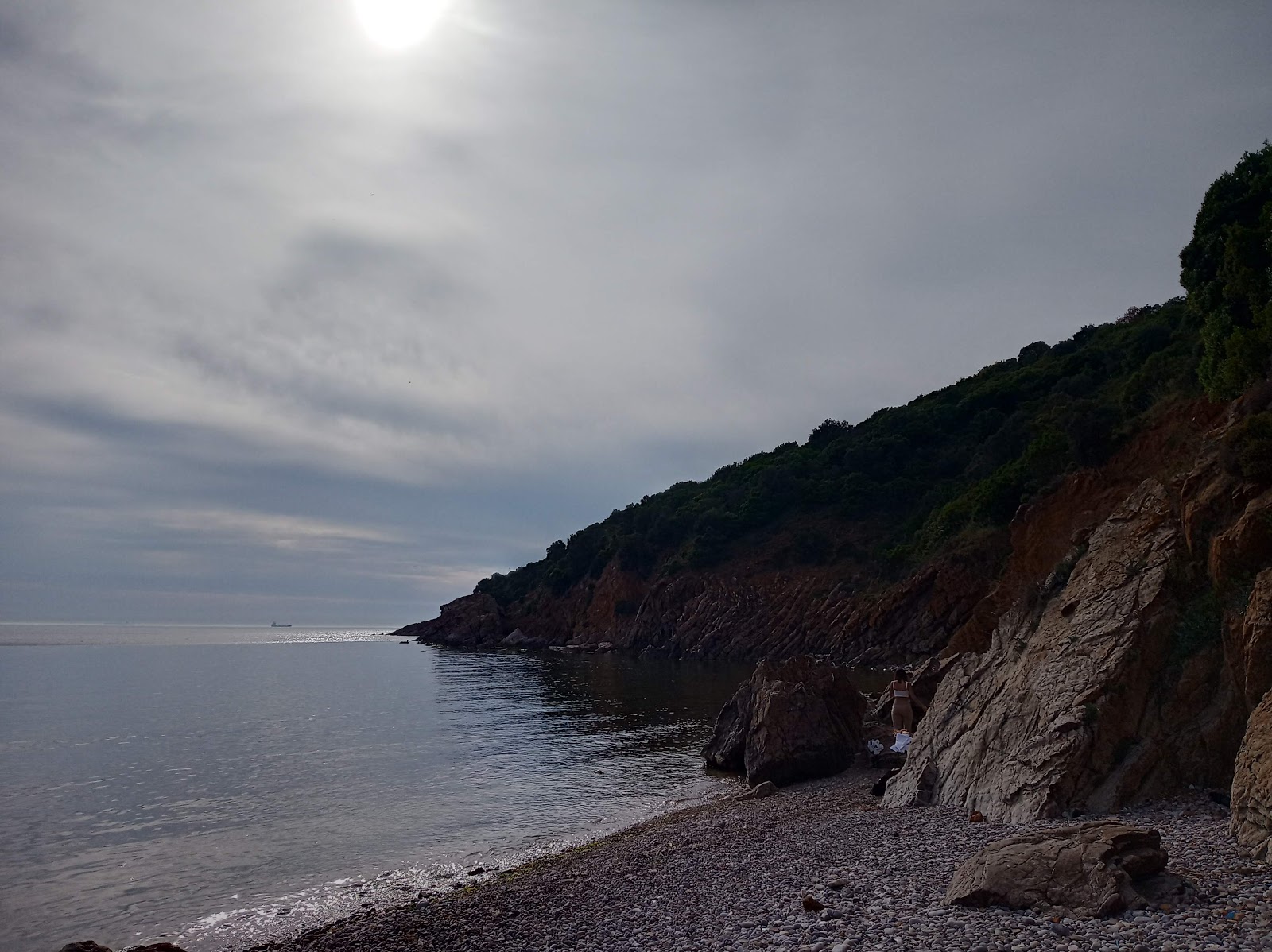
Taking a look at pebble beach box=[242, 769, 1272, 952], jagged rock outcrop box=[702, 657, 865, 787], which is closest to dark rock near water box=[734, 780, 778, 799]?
jagged rock outcrop box=[702, 657, 865, 787]

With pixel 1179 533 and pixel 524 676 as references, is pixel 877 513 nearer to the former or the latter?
pixel 524 676

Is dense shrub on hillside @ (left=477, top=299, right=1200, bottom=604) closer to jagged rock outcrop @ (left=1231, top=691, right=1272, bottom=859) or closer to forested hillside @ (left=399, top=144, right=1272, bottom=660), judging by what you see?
forested hillside @ (left=399, top=144, right=1272, bottom=660)

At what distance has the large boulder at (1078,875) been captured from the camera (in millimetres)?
8008

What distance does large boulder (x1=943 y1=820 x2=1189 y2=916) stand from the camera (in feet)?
26.3

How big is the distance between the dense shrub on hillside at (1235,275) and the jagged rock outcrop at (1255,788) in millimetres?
14197

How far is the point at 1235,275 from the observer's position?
79.8 ft

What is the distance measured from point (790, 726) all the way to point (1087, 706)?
12.8m

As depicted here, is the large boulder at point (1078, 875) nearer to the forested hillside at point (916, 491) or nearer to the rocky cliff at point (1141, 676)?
the rocky cliff at point (1141, 676)

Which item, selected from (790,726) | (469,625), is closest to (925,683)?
(790,726)

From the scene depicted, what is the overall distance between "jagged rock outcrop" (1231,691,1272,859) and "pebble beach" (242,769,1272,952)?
0.88ft

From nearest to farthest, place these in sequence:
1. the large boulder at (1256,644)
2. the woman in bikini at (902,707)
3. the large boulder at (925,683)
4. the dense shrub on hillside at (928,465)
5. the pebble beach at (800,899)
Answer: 1. the pebble beach at (800,899)
2. the large boulder at (1256,644)
3. the woman in bikini at (902,707)
4. the large boulder at (925,683)
5. the dense shrub on hillside at (928,465)

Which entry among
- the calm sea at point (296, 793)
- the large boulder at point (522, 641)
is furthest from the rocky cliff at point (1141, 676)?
the large boulder at point (522, 641)

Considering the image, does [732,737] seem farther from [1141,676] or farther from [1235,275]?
[1235,275]

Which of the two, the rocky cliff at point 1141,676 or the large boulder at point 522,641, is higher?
the rocky cliff at point 1141,676
